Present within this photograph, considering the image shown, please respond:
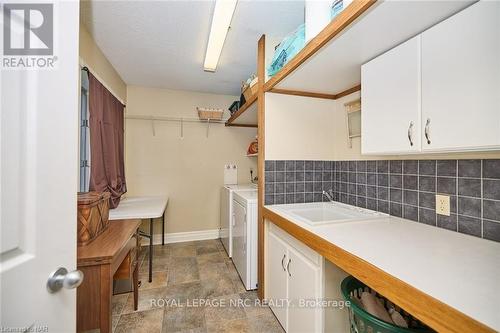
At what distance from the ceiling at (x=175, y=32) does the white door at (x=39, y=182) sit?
122cm

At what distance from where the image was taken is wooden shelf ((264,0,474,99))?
899mm

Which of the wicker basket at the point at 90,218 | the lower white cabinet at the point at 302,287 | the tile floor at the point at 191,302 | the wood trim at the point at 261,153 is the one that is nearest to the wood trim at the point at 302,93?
the wood trim at the point at 261,153

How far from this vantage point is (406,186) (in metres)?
1.45

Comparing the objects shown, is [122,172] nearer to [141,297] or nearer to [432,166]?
[141,297]

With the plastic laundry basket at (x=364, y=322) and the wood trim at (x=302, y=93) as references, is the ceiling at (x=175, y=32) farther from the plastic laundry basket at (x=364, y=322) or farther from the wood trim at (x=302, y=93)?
the plastic laundry basket at (x=364, y=322)

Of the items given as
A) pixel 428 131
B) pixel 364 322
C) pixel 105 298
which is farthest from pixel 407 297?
pixel 105 298

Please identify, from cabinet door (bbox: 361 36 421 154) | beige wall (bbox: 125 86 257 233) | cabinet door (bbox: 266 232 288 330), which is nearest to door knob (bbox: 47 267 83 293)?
cabinet door (bbox: 266 232 288 330)

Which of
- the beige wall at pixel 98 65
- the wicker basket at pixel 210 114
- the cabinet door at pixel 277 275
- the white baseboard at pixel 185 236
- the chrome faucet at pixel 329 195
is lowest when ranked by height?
the white baseboard at pixel 185 236

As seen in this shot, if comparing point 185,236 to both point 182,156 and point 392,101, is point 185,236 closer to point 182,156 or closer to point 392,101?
point 182,156

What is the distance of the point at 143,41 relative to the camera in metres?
2.09

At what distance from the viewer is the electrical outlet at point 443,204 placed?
1216 mm

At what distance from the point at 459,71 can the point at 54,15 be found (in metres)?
1.46

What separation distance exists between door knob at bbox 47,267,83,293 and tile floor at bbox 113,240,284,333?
1.33 m

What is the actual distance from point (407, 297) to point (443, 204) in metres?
0.86
